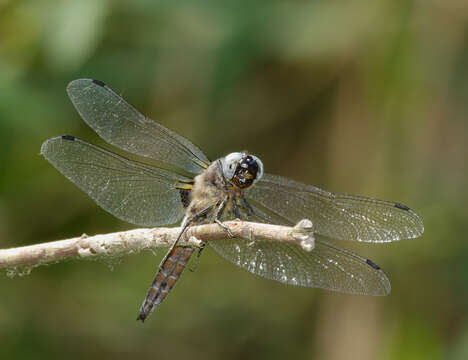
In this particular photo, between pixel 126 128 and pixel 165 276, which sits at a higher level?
pixel 126 128

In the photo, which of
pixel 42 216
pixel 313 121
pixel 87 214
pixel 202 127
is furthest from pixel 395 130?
pixel 42 216

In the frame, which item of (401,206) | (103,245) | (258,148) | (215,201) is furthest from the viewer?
(258,148)

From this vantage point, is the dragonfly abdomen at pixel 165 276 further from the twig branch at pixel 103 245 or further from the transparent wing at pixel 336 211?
the transparent wing at pixel 336 211

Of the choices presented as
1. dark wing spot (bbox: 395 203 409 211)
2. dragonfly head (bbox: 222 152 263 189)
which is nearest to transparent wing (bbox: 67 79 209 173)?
dragonfly head (bbox: 222 152 263 189)

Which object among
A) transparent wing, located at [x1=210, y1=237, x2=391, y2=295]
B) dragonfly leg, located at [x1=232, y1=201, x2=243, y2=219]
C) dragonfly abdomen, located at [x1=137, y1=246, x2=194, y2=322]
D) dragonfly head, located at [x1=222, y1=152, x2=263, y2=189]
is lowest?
dragonfly abdomen, located at [x1=137, y1=246, x2=194, y2=322]

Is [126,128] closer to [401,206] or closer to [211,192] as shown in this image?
[211,192]

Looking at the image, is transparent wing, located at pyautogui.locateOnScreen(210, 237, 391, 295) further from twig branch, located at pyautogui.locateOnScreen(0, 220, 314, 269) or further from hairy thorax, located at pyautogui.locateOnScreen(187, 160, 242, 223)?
twig branch, located at pyautogui.locateOnScreen(0, 220, 314, 269)

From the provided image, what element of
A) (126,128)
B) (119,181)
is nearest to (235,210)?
(119,181)
